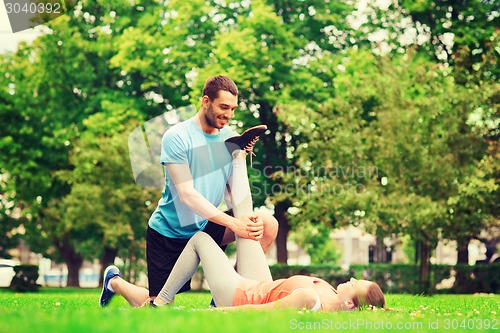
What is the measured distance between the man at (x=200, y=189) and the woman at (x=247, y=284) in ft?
0.59

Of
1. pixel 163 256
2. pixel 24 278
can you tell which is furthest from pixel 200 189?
pixel 24 278

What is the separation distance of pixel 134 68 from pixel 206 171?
22.7 metres

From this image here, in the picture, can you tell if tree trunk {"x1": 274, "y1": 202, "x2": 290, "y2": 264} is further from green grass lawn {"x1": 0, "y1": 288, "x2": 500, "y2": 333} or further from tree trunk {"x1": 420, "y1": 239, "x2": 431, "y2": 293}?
green grass lawn {"x1": 0, "y1": 288, "x2": 500, "y2": 333}

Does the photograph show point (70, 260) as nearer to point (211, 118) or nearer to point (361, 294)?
point (211, 118)

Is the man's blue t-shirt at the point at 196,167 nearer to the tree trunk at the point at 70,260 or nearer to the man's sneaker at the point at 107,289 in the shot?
the man's sneaker at the point at 107,289

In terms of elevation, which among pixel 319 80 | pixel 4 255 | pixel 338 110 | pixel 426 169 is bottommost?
pixel 4 255

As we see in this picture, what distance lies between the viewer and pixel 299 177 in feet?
82.1

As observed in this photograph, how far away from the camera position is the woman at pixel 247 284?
6.51m

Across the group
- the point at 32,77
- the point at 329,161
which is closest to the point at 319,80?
the point at 329,161

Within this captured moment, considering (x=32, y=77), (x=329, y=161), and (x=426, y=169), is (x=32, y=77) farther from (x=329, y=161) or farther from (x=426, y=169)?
(x=426, y=169)

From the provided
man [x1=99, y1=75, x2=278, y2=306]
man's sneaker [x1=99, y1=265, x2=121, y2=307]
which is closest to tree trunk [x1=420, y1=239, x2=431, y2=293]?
man's sneaker [x1=99, y1=265, x2=121, y2=307]

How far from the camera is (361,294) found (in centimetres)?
655

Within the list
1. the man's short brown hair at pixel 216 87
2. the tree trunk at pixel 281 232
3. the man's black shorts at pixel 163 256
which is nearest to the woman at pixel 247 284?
the man's black shorts at pixel 163 256

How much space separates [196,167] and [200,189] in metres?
0.22
